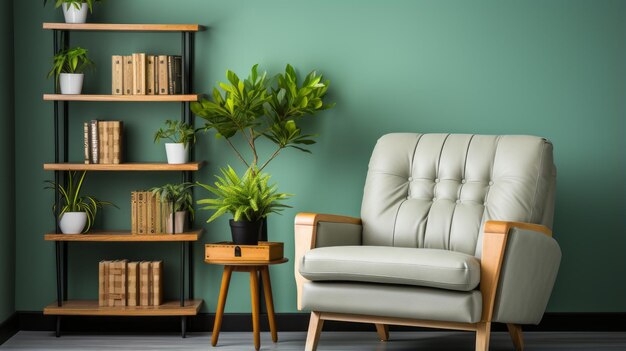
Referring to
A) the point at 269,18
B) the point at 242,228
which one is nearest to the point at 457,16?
the point at 269,18

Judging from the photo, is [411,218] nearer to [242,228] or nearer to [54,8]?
[242,228]

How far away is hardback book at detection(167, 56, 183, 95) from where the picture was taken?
4328 millimetres

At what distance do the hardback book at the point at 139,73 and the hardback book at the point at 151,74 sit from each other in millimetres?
28

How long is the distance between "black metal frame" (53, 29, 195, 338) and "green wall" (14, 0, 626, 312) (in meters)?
0.06

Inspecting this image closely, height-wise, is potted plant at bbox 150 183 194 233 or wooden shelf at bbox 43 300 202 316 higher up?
potted plant at bbox 150 183 194 233

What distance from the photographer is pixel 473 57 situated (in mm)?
4547

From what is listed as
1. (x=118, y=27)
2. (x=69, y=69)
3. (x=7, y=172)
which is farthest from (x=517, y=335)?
(x=7, y=172)

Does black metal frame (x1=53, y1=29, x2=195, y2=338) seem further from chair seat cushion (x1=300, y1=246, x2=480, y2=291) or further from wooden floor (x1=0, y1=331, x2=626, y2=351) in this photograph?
chair seat cushion (x1=300, y1=246, x2=480, y2=291)

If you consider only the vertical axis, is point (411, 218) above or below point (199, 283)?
above

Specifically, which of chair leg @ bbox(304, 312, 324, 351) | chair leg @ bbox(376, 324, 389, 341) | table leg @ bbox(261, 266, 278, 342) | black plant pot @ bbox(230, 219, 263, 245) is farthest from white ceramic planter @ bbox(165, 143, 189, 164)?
chair leg @ bbox(376, 324, 389, 341)

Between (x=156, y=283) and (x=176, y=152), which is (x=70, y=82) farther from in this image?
(x=156, y=283)

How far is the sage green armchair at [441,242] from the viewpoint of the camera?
3.46m

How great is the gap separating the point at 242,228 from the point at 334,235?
A: 49cm

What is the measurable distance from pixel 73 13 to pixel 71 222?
105 centimetres
